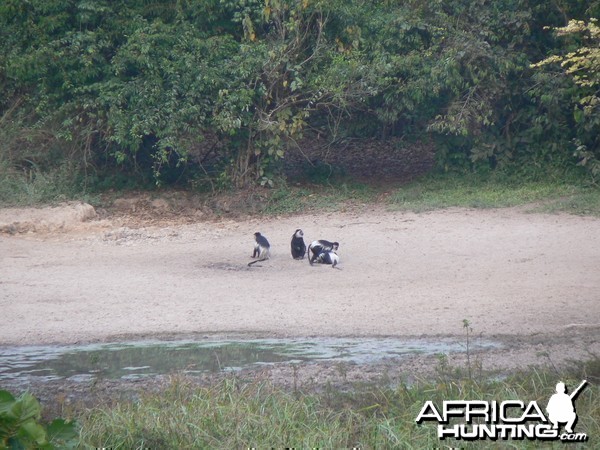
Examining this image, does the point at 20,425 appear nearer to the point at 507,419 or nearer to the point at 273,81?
the point at 507,419

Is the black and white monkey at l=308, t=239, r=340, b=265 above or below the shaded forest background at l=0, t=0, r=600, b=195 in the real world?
below

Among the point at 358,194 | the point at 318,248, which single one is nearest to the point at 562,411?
the point at 318,248

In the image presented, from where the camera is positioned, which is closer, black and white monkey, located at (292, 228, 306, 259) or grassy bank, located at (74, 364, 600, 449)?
grassy bank, located at (74, 364, 600, 449)

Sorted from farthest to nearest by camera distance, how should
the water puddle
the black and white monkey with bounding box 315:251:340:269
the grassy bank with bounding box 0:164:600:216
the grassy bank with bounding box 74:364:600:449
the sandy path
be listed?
the grassy bank with bounding box 0:164:600:216 < the black and white monkey with bounding box 315:251:340:269 < the sandy path < the water puddle < the grassy bank with bounding box 74:364:600:449

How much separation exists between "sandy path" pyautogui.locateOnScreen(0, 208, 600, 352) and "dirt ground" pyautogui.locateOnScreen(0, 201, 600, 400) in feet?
0.08

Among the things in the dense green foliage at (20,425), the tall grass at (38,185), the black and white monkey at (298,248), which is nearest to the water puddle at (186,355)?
the black and white monkey at (298,248)

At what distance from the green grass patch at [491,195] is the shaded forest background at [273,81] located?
43 centimetres

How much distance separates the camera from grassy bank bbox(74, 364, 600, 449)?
5723 millimetres

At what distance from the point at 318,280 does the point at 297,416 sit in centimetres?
545

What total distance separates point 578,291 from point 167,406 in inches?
225

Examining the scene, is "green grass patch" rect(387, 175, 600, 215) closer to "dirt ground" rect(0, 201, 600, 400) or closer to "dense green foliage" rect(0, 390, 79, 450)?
"dirt ground" rect(0, 201, 600, 400)

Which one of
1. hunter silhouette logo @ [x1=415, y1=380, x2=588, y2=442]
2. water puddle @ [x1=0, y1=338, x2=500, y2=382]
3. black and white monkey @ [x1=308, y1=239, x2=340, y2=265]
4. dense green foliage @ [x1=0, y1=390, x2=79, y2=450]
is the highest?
dense green foliage @ [x1=0, y1=390, x2=79, y2=450]

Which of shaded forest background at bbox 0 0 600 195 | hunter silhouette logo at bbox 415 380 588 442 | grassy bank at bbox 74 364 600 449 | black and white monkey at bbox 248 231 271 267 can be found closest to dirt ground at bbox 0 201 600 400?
black and white monkey at bbox 248 231 271 267

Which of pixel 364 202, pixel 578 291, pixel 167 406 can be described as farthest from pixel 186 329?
pixel 364 202
